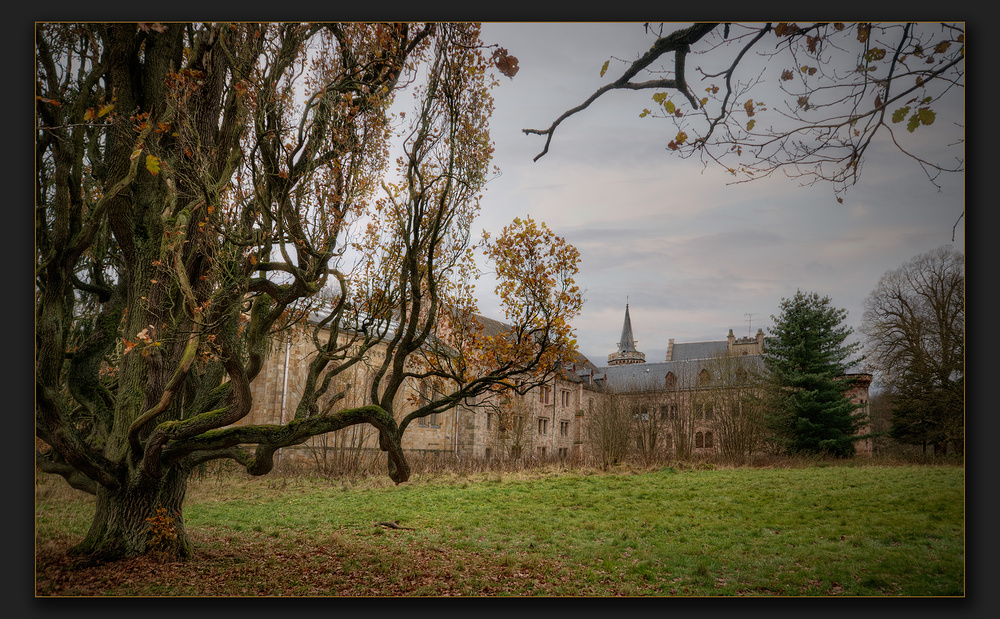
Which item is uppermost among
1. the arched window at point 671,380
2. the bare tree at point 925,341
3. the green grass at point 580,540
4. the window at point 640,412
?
the bare tree at point 925,341

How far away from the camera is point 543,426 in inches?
816

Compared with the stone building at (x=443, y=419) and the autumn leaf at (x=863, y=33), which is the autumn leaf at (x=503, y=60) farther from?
the stone building at (x=443, y=419)

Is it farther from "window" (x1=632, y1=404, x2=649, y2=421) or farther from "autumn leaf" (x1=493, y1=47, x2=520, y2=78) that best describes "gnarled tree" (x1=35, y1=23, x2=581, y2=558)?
"window" (x1=632, y1=404, x2=649, y2=421)

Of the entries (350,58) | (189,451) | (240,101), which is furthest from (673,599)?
(240,101)

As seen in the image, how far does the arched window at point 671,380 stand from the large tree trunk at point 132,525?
1389 cm

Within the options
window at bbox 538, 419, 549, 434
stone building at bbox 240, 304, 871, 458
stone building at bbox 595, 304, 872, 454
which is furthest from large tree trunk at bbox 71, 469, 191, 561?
window at bbox 538, 419, 549, 434

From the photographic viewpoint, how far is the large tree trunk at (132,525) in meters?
4.76

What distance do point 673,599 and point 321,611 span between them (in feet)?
8.72

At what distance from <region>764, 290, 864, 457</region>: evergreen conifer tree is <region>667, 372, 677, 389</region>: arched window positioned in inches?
157

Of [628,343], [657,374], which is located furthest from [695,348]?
[657,374]

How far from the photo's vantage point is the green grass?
452 centimetres

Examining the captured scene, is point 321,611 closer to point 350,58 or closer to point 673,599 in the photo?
point 673,599

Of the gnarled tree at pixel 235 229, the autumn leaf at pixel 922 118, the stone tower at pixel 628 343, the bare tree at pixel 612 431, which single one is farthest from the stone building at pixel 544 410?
the autumn leaf at pixel 922 118

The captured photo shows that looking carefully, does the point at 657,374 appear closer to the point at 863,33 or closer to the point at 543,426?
the point at 543,426
